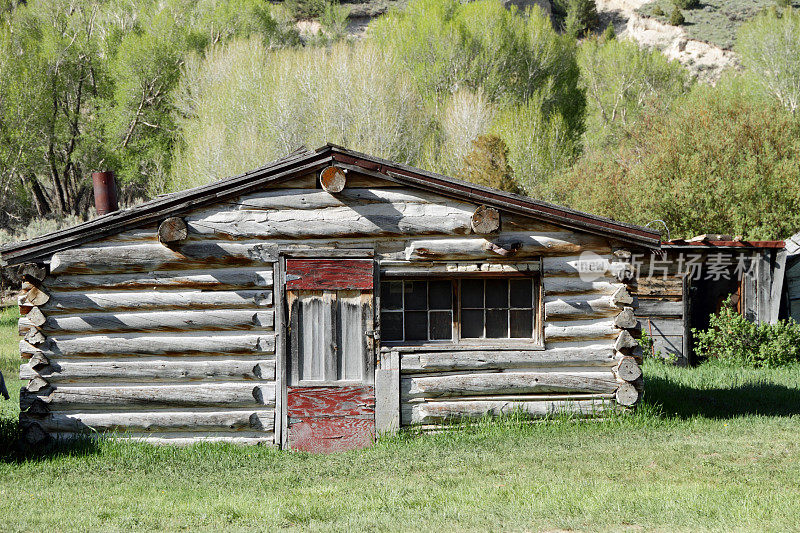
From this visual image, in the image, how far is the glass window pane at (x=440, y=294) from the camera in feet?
31.4

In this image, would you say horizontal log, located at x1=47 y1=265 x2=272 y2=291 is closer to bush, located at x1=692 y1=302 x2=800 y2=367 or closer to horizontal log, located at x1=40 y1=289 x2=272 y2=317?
horizontal log, located at x1=40 y1=289 x2=272 y2=317

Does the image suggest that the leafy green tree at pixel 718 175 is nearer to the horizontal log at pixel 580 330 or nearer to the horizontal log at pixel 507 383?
the horizontal log at pixel 580 330

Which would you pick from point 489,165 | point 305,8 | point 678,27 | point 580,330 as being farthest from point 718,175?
point 305,8

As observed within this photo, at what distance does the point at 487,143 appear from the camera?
32125 millimetres

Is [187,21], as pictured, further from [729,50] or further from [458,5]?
[729,50]

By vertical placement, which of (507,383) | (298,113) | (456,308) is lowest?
(507,383)

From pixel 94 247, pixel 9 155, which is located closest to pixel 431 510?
Answer: pixel 94 247

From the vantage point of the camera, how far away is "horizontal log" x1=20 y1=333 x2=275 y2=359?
9180mm

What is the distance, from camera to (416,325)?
9602 millimetres

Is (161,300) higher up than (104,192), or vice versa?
(104,192)

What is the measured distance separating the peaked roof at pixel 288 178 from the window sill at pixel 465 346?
5.31 feet

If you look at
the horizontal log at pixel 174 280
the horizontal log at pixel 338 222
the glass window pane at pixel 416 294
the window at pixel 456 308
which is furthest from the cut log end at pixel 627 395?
the horizontal log at pixel 174 280

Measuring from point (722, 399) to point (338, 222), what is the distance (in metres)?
6.79

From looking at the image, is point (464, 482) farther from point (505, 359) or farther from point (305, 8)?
point (305, 8)
